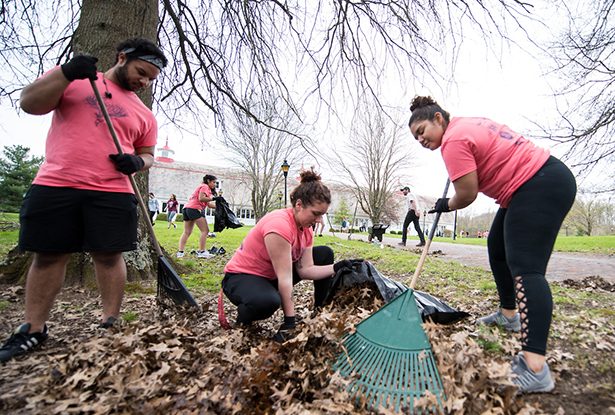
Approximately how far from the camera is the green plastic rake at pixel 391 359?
1.44 meters

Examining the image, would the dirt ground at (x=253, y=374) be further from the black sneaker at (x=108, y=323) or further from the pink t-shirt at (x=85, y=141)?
the pink t-shirt at (x=85, y=141)

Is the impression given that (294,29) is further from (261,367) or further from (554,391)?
(554,391)

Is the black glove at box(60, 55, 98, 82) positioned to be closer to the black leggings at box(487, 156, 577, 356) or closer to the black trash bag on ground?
the black trash bag on ground

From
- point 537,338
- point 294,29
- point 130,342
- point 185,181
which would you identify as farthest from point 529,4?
point 185,181

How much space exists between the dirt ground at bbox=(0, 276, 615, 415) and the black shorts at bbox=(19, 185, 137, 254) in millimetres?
555

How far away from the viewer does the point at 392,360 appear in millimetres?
1602

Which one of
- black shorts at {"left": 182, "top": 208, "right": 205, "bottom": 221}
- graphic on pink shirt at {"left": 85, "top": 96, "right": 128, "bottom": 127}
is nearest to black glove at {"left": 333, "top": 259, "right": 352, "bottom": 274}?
graphic on pink shirt at {"left": 85, "top": 96, "right": 128, "bottom": 127}

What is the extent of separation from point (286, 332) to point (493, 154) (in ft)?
5.12

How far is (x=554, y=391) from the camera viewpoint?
1.50 metres

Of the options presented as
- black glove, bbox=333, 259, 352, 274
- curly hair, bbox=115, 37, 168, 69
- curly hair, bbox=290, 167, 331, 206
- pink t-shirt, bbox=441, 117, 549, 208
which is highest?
curly hair, bbox=115, 37, 168, 69

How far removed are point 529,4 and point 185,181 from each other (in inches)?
1690

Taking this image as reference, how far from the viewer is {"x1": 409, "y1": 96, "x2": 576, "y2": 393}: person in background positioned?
4.90 feet

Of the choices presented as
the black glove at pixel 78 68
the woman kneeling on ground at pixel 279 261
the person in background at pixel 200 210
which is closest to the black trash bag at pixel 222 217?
the person in background at pixel 200 210

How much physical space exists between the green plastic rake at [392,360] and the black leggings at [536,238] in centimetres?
49
